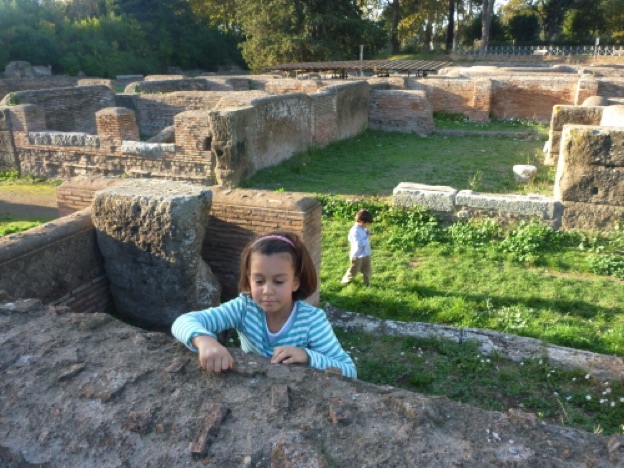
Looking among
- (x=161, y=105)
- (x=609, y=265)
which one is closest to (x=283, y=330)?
(x=609, y=265)

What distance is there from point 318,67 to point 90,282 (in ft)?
59.0

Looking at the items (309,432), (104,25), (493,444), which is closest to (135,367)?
(309,432)

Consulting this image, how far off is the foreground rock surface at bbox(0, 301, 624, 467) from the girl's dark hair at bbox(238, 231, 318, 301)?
348 millimetres

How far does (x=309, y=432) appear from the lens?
1.76 meters

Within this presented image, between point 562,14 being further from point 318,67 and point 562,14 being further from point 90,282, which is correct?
point 90,282

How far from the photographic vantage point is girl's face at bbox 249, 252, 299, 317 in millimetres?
2166

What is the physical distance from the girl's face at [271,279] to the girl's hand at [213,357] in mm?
244

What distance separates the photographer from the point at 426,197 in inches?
285

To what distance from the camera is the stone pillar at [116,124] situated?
9.82 meters

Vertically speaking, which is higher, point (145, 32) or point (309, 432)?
point (145, 32)

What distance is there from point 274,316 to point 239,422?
577 millimetres

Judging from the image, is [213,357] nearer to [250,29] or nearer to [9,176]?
[9,176]

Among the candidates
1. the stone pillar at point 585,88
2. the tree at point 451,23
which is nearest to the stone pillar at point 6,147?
the stone pillar at point 585,88

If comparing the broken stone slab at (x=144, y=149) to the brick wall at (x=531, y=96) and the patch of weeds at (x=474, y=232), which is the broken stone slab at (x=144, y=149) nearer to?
the patch of weeds at (x=474, y=232)
